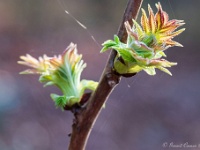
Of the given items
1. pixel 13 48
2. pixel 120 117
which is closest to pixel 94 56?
pixel 13 48

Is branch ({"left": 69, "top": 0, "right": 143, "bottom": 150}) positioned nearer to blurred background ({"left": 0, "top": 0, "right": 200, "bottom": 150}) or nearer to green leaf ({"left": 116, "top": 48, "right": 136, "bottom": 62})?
green leaf ({"left": 116, "top": 48, "right": 136, "bottom": 62})

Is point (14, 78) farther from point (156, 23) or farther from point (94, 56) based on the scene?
point (156, 23)

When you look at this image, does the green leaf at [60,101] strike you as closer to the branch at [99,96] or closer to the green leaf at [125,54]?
the branch at [99,96]

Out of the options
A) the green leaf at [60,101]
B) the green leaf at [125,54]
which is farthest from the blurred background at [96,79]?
the green leaf at [125,54]

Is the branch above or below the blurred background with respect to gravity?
above

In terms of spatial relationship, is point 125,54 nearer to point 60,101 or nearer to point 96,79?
point 60,101

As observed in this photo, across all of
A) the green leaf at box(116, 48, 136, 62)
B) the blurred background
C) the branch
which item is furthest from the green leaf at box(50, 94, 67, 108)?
the blurred background

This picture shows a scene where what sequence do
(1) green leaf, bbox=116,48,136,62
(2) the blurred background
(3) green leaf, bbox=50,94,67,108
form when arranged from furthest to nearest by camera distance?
(2) the blurred background, (3) green leaf, bbox=50,94,67,108, (1) green leaf, bbox=116,48,136,62

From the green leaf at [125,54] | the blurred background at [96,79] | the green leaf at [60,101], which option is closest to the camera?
the green leaf at [125,54]
